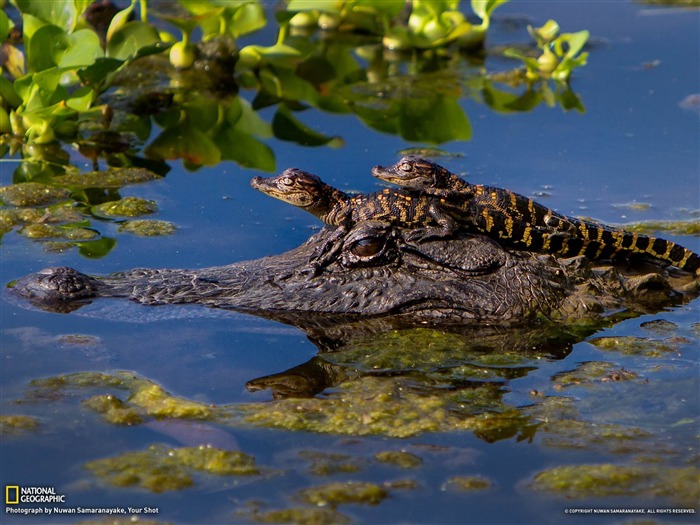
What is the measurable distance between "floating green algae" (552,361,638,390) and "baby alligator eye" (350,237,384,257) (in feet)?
4.56

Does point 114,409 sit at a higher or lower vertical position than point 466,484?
higher

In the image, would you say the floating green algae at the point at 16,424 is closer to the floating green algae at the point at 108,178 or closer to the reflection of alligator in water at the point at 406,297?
the reflection of alligator in water at the point at 406,297

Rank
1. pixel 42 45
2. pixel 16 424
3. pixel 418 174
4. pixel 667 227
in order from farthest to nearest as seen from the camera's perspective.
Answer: pixel 42 45, pixel 667 227, pixel 418 174, pixel 16 424

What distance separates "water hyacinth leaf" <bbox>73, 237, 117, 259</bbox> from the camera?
806 cm

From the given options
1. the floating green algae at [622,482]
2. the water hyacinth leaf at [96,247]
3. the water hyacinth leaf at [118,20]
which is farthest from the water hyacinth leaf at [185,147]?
the floating green algae at [622,482]

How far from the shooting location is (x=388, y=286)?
22.0 ft

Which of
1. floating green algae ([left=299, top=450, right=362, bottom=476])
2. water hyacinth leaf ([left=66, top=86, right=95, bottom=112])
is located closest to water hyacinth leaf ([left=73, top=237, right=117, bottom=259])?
water hyacinth leaf ([left=66, top=86, right=95, bottom=112])

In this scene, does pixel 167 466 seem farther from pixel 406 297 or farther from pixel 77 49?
pixel 77 49

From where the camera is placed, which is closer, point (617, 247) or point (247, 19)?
point (617, 247)

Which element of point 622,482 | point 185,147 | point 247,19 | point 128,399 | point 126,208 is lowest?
point 622,482

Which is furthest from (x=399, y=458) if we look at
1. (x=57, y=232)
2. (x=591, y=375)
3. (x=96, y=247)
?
(x=57, y=232)

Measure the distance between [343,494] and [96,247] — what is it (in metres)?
4.04

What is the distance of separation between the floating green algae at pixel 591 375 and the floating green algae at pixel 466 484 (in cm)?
124

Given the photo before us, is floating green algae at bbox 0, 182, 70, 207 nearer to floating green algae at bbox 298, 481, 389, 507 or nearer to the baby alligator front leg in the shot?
the baby alligator front leg
